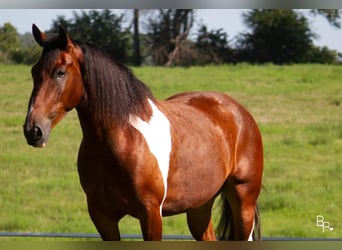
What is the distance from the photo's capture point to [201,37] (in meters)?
4.15

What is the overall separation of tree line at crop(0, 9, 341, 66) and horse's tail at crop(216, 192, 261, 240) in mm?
1257

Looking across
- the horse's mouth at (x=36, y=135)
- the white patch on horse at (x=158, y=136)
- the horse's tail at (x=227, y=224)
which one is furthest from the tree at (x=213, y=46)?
the horse's mouth at (x=36, y=135)

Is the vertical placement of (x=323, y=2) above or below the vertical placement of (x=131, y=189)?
above

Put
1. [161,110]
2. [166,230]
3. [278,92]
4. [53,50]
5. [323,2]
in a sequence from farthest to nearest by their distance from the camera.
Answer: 1. [278,92]
2. [166,230]
3. [161,110]
4. [323,2]
5. [53,50]

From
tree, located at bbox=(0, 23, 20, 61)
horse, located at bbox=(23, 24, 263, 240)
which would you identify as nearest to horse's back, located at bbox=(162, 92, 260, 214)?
horse, located at bbox=(23, 24, 263, 240)

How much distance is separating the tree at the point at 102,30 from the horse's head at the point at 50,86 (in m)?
1.75

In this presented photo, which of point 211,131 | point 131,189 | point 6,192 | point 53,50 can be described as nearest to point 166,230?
point 6,192

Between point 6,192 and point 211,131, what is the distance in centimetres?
183

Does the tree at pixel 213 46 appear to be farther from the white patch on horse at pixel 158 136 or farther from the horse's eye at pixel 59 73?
the horse's eye at pixel 59 73

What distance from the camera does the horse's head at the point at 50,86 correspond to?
7.36 feet

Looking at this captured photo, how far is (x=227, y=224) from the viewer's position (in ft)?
10.4

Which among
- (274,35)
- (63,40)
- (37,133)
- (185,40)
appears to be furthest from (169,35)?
(37,133)

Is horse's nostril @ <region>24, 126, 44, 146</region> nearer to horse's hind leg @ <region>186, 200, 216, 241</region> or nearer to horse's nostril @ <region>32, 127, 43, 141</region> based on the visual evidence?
horse's nostril @ <region>32, 127, 43, 141</region>

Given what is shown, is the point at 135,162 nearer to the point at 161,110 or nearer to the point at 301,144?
the point at 161,110
